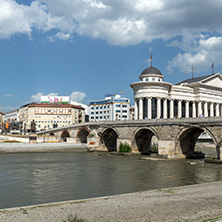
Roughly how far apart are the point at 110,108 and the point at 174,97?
49.0 meters

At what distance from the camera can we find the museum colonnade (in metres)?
81.4

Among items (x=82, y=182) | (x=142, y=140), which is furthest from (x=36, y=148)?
(x=82, y=182)

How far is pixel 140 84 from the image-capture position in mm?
81812

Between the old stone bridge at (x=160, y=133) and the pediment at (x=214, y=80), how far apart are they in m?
40.0

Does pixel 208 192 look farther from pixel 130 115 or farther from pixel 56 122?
pixel 130 115

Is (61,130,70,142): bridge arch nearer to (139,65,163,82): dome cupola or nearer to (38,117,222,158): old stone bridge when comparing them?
(38,117,222,158): old stone bridge

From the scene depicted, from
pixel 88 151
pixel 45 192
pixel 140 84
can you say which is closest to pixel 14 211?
pixel 45 192

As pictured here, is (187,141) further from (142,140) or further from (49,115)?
(49,115)

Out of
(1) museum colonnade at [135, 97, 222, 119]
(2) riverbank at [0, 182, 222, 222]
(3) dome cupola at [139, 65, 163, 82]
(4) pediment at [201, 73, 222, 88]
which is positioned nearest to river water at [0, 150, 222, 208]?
(2) riverbank at [0, 182, 222, 222]

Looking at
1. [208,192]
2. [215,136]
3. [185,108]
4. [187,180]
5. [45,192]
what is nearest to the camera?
[208,192]

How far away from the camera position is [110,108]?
131500mm

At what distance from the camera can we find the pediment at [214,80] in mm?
91463

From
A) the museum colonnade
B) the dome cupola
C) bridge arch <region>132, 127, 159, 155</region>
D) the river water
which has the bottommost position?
the river water

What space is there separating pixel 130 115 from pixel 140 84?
62561mm
